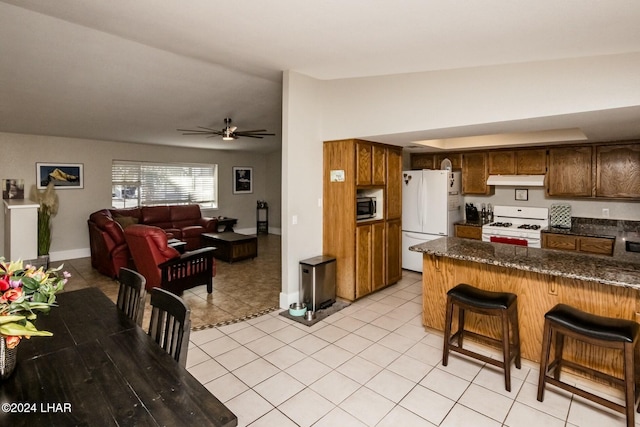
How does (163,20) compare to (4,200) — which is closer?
(163,20)

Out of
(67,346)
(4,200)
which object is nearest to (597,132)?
(67,346)

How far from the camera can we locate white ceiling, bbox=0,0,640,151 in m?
1.99

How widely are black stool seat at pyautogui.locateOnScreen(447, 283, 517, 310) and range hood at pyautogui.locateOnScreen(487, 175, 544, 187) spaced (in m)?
2.99

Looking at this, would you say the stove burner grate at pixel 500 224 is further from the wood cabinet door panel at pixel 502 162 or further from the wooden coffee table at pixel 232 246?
the wooden coffee table at pixel 232 246

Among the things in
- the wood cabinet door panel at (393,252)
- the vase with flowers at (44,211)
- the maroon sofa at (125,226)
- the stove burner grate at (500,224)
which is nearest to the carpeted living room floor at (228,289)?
the maroon sofa at (125,226)

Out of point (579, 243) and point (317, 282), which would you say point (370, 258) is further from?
point (579, 243)

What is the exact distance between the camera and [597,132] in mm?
3633

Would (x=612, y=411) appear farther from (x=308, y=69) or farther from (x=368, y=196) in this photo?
(x=308, y=69)

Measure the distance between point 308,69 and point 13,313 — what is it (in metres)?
3.26

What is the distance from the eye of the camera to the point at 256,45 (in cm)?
296

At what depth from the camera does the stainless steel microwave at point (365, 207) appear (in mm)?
4418

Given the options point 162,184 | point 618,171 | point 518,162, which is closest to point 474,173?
point 518,162

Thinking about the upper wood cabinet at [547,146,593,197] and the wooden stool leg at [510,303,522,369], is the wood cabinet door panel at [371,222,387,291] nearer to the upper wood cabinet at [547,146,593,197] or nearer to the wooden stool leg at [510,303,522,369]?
the wooden stool leg at [510,303,522,369]

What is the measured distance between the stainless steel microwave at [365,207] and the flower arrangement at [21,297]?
3366 mm
